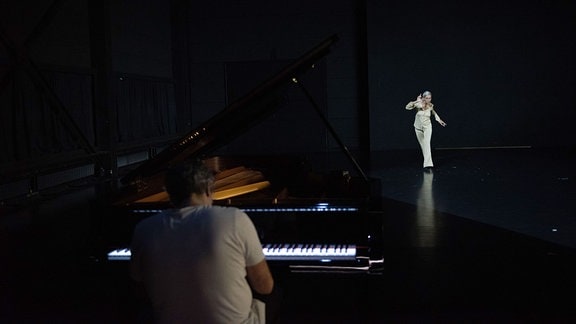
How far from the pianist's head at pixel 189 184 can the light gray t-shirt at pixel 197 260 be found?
6 centimetres

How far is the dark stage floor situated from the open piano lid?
68 cm

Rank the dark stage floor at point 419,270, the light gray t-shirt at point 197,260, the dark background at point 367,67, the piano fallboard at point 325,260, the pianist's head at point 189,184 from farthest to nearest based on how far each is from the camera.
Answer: the dark background at point 367,67 → the dark stage floor at point 419,270 → the piano fallboard at point 325,260 → the pianist's head at point 189,184 → the light gray t-shirt at point 197,260

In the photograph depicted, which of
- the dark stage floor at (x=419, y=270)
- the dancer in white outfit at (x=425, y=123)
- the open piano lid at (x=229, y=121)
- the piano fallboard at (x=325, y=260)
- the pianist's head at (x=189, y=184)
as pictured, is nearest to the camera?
the pianist's head at (x=189, y=184)

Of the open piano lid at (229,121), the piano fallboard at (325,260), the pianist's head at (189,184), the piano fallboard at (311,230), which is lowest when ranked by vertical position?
the piano fallboard at (325,260)

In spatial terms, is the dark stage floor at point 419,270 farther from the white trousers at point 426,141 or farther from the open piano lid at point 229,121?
the white trousers at point 426,141

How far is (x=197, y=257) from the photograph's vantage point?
2.25 metres

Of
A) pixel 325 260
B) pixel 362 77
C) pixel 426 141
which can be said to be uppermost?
pixel 362 77

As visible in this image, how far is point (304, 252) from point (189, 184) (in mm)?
1145

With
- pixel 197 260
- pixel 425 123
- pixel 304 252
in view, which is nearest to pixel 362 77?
pixel 425 123

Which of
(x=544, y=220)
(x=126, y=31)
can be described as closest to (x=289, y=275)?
(x=544, y=220)

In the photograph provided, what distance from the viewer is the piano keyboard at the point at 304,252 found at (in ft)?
10.9

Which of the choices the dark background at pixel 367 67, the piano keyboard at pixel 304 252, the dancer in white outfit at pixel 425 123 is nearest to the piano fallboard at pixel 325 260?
the piano keyboard at pixel 304 252

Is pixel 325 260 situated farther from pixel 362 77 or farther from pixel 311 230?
pixel 362 77

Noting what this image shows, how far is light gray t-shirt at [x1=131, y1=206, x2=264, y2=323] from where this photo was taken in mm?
2248
